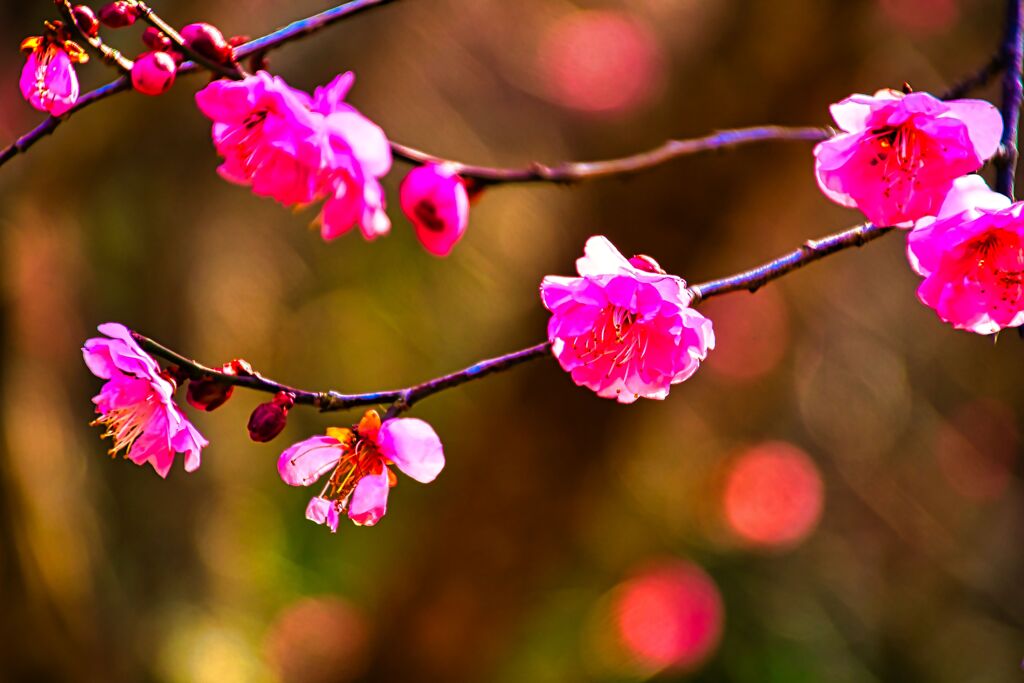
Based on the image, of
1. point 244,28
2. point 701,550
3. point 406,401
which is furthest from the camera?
point 701,550

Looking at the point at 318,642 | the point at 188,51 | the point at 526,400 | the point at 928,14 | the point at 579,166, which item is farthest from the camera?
the point at 318,642

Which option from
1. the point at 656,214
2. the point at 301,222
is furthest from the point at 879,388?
the point at 301,222

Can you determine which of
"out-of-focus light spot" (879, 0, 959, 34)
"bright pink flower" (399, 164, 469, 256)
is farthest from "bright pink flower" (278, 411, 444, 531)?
"out-of-focus light spot" (879, 0, 959, 34)

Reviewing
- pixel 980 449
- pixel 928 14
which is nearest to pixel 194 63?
pixel 928 14

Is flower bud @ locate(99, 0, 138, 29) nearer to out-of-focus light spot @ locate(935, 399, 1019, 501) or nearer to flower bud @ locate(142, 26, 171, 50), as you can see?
flower bud @ locate(142, 26, 171, 50)

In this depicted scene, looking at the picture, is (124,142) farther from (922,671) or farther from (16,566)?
(922,671)

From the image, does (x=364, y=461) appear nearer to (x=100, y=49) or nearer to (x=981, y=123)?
(x=100, y=49)
